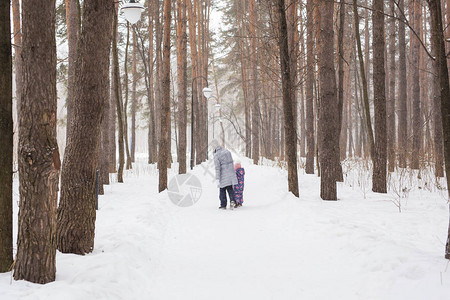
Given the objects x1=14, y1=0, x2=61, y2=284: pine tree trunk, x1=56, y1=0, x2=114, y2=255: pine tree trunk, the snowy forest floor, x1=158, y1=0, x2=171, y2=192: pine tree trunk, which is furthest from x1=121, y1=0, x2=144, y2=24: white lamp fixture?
x1=14, y1=0, x2=61, y2=284: pine tree trunk

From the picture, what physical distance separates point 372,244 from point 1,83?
4751 millimetres

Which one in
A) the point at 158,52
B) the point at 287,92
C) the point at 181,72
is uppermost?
the point at 158,52

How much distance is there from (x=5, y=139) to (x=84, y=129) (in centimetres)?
95

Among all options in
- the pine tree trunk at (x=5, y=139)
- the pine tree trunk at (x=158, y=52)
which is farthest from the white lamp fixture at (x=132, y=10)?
the pine tree trunk at (x=158, y=52)

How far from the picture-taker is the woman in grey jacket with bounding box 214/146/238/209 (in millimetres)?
7958

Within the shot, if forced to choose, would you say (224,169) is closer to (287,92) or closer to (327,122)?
(287,92)

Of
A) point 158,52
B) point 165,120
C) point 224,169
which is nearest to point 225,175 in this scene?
point 224,169

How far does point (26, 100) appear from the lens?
2.79 meters

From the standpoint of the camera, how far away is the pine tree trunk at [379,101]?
838 centimetres

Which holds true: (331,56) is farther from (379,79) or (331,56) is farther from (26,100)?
(26,100)

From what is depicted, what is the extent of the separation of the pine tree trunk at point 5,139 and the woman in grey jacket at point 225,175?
5298 mm

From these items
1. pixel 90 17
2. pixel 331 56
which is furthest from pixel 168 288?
pixel 331 56

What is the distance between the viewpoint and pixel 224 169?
808cm

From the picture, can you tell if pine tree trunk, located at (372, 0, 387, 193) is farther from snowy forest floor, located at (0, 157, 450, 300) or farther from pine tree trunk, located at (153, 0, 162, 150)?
pine tree trunk, located at (153, 0, 162, 150)
